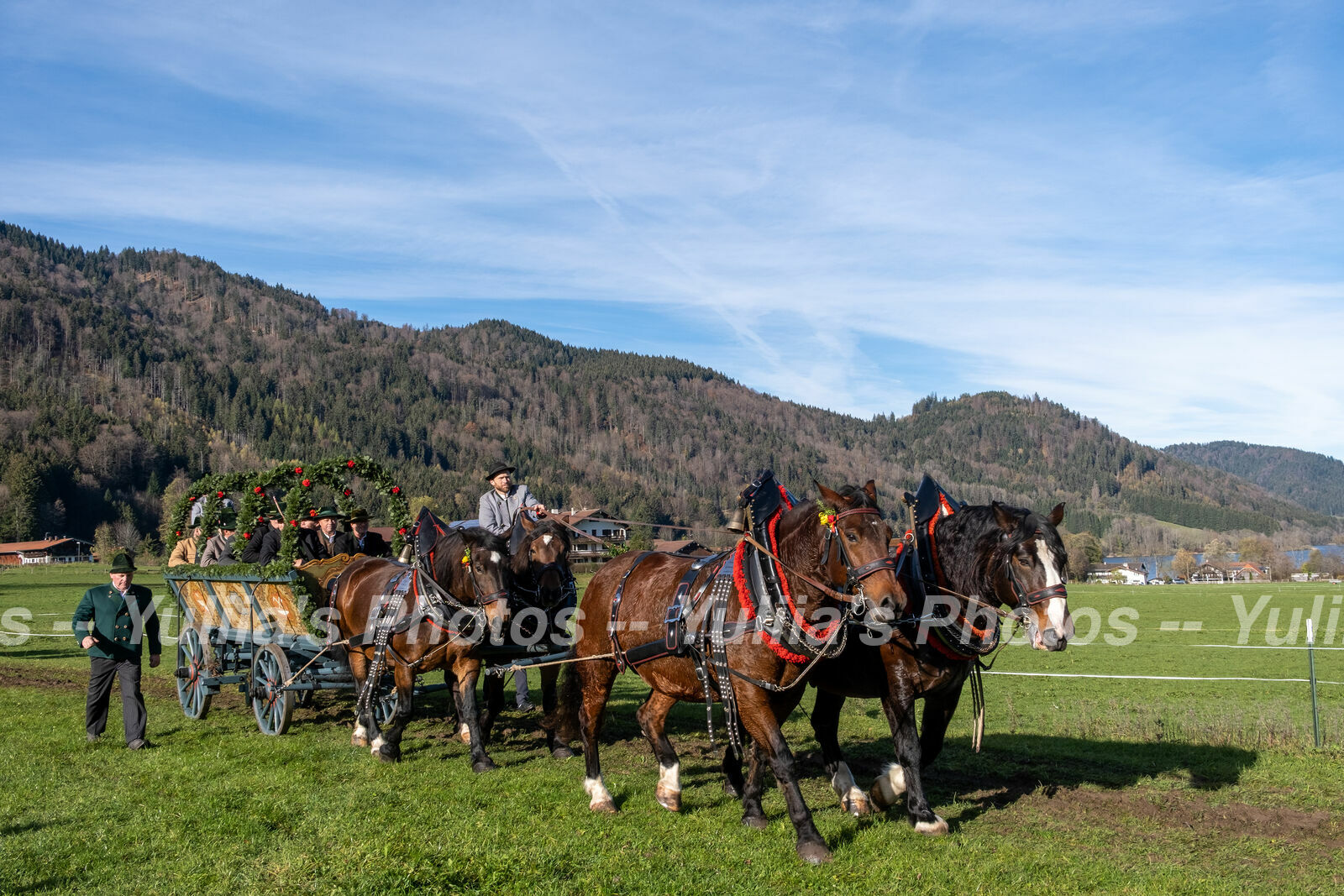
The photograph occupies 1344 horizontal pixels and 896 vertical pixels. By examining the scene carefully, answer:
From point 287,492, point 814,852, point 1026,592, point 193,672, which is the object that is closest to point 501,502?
point 287,492

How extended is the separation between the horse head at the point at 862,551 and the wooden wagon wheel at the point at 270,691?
708 centimetres

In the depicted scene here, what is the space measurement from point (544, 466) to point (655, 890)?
7364 inches

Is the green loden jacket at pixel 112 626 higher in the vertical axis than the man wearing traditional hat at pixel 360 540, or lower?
lower

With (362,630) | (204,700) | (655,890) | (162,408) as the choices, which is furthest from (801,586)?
(162,408)

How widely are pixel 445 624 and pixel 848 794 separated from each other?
409cm

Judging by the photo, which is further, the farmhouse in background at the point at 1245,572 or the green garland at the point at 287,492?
the farmhouse in background at the point at 1245,572

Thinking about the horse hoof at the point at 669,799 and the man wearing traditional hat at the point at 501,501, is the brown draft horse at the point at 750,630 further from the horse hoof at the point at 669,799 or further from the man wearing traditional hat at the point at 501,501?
the man wearing traditional hat at the point at 501,501

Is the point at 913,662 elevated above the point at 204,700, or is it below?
above

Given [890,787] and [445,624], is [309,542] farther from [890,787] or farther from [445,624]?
[890,787]

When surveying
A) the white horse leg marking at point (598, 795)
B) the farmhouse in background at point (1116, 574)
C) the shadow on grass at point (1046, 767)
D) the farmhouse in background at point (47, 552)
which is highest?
the white horse leg marking at point (598, 795)

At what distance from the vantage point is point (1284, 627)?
35812 millimetres

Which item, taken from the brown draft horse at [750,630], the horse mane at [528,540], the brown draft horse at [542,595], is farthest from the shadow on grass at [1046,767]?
the horse mane at [528,540]

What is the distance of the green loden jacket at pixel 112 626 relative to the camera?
1024 cm

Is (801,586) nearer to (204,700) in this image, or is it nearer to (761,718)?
(761,718)
